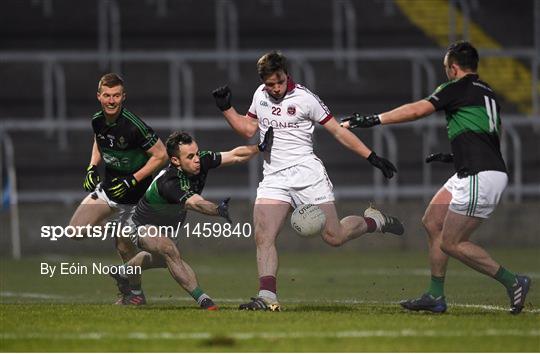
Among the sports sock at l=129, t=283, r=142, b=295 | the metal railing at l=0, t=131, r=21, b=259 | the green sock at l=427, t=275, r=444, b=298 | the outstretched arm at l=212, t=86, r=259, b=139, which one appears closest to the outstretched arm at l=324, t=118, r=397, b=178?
the outstretched arm at l=212, t=86, r=259, b=139

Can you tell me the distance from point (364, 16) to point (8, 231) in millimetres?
9810

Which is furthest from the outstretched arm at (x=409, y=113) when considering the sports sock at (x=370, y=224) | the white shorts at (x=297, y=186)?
the sports sock at (x=370, y=224)

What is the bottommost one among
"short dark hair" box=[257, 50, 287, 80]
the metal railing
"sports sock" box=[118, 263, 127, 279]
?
the metal railing

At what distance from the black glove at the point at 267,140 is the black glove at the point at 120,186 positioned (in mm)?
1360

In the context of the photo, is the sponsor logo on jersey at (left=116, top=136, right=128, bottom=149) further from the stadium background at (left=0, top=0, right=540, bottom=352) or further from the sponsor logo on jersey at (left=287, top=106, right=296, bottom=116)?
the sponsor logo on jersey at (left=287, top=106, right=296, bottom=116)

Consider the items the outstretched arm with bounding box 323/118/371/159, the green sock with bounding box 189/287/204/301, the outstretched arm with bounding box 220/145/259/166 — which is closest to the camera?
the outstretched arm with bounding box 323/118/371/159

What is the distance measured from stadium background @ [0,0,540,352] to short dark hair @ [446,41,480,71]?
203 centimetres

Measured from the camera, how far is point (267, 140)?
1244 cm

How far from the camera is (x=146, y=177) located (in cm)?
1323

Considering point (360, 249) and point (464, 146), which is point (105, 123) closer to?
point (464, 146)

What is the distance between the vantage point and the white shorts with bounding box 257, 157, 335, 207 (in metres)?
12.5

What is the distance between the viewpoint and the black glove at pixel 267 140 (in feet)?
40.8

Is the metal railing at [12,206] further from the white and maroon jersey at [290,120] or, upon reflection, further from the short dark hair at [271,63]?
the short dark hair at [271,63]

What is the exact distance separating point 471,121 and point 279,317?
7.23 feet
